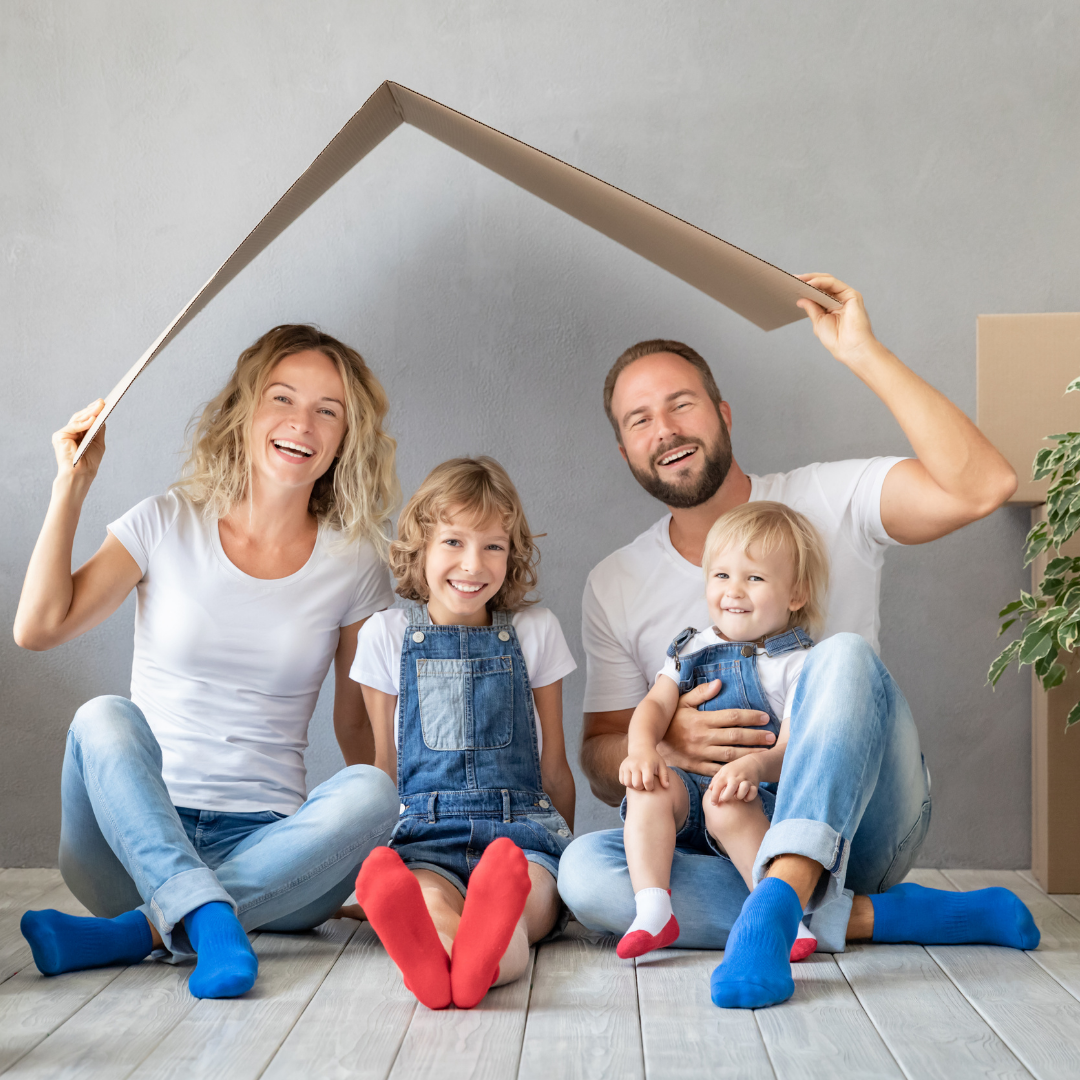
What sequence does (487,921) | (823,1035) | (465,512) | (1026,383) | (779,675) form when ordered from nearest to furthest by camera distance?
(823,1035) < (487,921) < (779,675) < (465,512) < (1026,383)

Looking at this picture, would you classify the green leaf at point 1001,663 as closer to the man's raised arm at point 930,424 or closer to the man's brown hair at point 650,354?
the man's raised arm at point 930,424

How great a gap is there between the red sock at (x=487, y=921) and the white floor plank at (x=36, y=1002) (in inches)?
17.3

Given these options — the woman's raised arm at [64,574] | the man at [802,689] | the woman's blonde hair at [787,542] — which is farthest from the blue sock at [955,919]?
the woman's raised arm at [64,574]

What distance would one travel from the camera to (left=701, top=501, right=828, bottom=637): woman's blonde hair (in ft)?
5.13

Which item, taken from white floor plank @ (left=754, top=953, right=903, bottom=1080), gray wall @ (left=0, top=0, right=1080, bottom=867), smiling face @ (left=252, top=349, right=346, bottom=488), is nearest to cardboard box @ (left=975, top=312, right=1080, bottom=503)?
gray wall @ (left=0, top=0, right=1080, bottom=867)

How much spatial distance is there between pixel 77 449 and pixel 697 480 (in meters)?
0.97

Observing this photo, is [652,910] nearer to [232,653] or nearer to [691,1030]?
[691,1030]

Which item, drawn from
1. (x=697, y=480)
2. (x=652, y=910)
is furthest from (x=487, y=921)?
(x=697, y=480)

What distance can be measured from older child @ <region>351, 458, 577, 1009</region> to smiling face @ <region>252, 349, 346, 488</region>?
184 mm

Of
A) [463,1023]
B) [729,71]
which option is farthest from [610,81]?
[463,1023]

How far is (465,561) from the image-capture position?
163 cm

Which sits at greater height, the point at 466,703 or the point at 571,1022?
the point at 466,703

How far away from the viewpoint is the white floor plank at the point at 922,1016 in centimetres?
103

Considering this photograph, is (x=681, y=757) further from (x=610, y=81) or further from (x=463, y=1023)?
(x=610, y=81)
